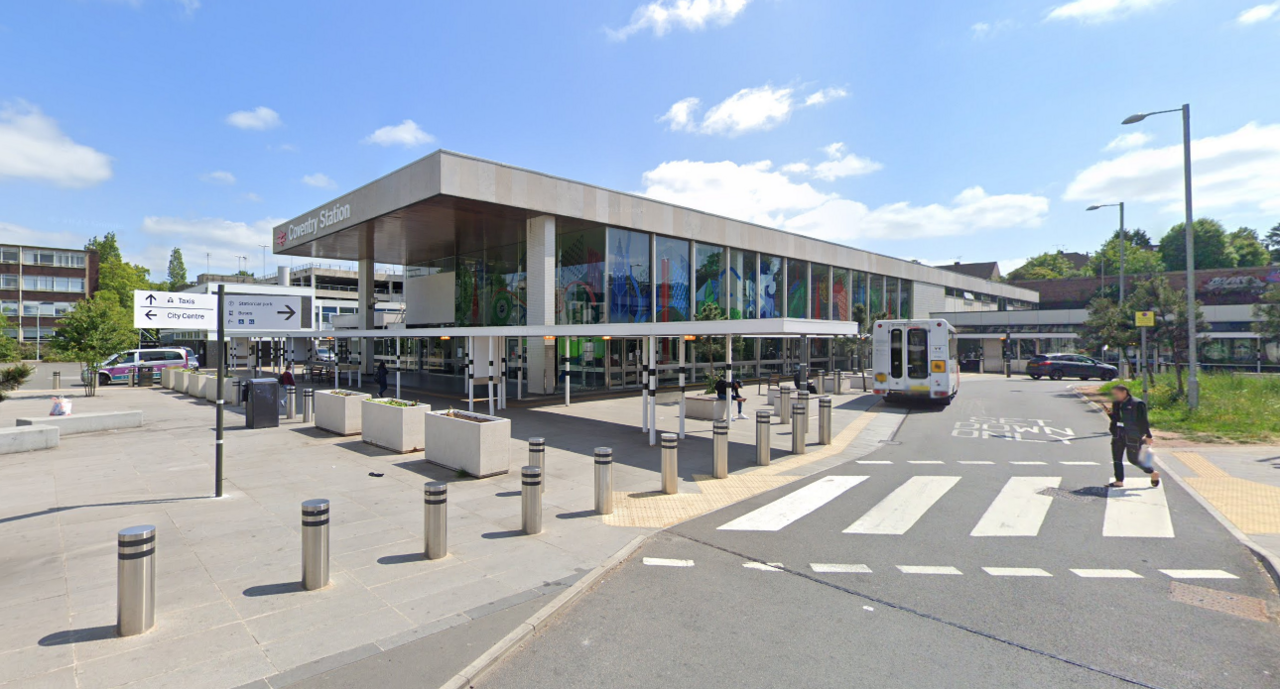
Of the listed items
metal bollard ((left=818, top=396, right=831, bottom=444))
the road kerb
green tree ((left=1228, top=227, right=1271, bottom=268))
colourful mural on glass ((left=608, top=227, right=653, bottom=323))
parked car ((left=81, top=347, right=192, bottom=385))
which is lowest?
the road kerb

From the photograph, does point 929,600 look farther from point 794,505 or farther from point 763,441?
point 763,441

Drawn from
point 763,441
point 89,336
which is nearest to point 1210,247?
point 763,441

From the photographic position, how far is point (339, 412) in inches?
575

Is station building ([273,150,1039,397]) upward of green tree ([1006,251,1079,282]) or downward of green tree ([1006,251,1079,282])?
downward

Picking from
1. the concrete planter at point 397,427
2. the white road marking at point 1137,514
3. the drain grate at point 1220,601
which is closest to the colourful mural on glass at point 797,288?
the white road marking at point 1137,514

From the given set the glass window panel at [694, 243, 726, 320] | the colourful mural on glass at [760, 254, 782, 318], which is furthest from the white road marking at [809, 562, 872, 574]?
the colourful mural on glass at [760, 254, 782, 318]

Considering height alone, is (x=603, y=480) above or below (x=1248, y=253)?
below

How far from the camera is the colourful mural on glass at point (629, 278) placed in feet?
85.0

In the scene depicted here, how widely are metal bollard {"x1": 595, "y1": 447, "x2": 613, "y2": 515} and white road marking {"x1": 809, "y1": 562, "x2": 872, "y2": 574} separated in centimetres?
290

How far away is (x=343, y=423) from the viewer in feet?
47.4

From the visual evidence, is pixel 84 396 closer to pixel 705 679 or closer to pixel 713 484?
pixel 713 484

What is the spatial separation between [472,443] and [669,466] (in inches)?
137

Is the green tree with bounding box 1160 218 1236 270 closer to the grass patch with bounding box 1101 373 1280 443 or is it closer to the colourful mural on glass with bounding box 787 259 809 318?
the colourful mural on glass with bounding box 787 259 809 318

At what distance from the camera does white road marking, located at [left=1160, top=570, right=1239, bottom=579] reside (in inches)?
236
